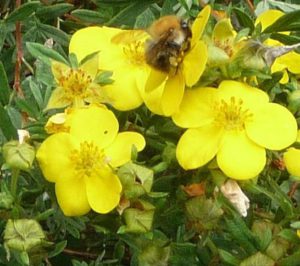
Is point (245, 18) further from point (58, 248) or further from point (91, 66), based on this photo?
point (58, 248)

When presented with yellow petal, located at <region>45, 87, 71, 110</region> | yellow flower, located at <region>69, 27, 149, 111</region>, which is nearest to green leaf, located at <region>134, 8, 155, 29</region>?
yellow flower, located at <region>69, 27, 149, 111</region>

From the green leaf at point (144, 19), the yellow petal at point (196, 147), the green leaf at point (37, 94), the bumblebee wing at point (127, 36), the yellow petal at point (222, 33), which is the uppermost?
the yellow petal at point (222, 33)

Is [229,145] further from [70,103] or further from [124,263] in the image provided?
[124,263]

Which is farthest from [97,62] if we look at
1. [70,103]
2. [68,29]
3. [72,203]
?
[68,29]

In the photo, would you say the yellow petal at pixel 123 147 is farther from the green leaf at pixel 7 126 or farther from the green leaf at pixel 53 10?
the green leaf at pixel 53 10

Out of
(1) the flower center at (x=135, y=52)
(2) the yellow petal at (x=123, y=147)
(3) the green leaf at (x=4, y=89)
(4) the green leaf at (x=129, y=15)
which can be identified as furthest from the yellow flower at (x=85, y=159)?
(4) the green leaf at (x=129, y=15)

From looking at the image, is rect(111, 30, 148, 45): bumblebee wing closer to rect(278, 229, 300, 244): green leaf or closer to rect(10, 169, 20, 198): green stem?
rect(10, 169, 20, 198): green stem
